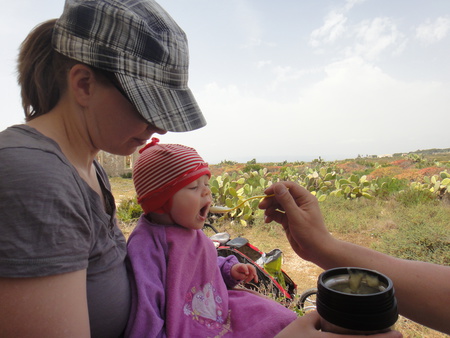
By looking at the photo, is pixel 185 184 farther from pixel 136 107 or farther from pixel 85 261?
pixel 85 261

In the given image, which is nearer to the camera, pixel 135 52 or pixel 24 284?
pixel 24 284

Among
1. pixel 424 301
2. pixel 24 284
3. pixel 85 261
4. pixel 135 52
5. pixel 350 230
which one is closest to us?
pixel 24 284

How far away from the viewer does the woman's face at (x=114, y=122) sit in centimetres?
108

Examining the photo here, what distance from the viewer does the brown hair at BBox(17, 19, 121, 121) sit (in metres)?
1.15

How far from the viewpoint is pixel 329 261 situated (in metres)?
1.48

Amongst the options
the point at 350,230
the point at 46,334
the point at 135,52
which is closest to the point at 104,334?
the point at 46,334

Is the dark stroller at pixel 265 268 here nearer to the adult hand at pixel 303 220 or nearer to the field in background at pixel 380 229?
the field in background at pixel 380 229

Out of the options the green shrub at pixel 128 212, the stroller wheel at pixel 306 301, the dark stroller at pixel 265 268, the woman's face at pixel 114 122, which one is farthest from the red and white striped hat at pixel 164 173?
the green shrub at pixel 128 212

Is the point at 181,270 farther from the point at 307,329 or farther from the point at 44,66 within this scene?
the point at 44,66

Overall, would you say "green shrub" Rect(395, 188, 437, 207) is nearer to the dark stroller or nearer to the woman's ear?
the dark stroller

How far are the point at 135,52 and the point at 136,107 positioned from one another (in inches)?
6.7

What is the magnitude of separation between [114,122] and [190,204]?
59 centimetres

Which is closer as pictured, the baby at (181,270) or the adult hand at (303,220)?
the baby at (181,270)

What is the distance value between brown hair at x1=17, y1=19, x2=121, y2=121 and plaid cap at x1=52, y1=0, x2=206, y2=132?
0.24 ft
